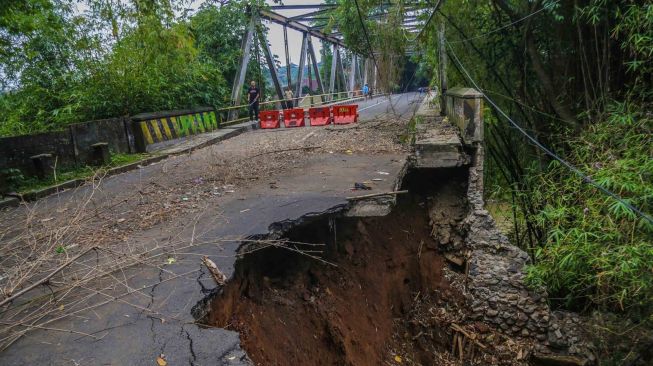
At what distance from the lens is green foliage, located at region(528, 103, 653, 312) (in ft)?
10.0

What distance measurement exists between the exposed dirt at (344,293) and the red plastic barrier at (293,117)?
27.1ft

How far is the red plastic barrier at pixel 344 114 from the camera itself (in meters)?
12.7

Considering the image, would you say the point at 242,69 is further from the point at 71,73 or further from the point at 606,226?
the point at 606,226

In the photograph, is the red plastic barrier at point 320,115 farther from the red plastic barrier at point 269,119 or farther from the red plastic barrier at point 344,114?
the red plastic barrier at point 269,119

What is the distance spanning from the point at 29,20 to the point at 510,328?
382 inches

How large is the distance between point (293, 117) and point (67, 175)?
7.33 m

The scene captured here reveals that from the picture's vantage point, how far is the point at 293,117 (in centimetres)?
1351

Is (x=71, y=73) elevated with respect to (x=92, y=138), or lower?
elevated

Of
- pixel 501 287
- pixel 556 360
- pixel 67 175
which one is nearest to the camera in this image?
pixel 556 360

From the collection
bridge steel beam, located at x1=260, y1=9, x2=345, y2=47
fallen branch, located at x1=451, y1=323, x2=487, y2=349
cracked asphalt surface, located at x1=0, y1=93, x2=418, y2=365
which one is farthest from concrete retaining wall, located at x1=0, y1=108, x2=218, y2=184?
fallen branch, located at x1=451, y1=323, x2=487, y2=349

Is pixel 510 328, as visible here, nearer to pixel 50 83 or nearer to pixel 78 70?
pixel 78 70

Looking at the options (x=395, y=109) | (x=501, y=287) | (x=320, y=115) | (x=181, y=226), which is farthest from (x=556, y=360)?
(x=395, y=109)

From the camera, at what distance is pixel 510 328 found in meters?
3.95

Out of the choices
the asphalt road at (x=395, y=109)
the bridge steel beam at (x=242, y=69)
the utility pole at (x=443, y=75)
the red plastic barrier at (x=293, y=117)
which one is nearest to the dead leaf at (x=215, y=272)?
the asphalt road at (x=395, y=109)
